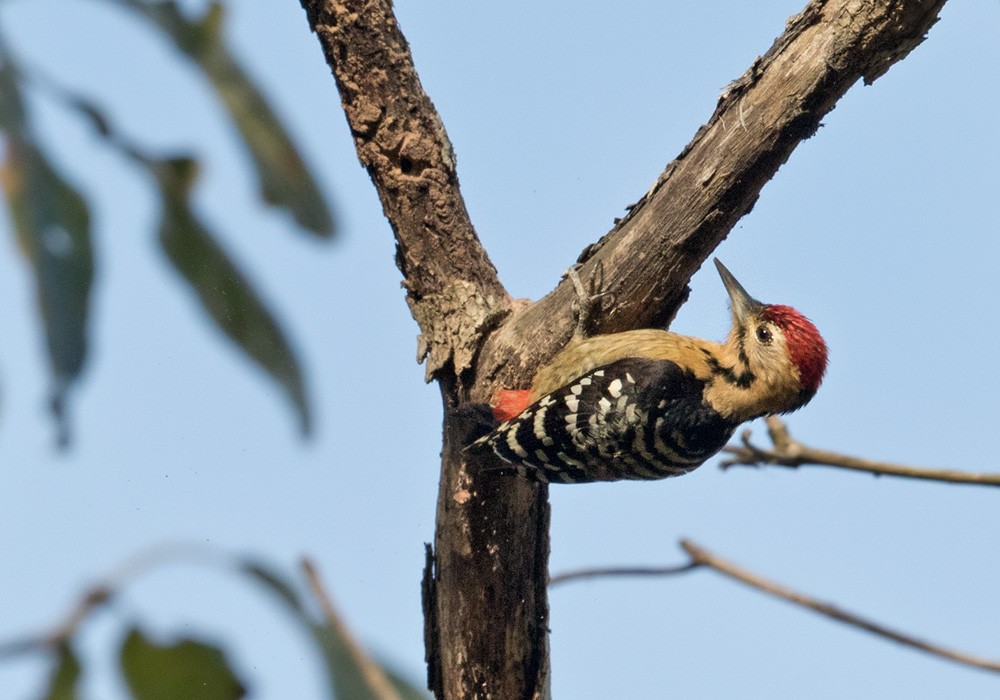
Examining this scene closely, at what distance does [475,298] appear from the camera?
427 centimetres

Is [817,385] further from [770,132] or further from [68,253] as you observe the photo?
[68,253]

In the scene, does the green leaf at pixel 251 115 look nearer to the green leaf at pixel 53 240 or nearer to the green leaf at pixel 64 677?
the green leaf at pixel 53 240

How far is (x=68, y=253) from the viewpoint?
2.60 ft

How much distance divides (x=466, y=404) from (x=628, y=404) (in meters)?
0.72

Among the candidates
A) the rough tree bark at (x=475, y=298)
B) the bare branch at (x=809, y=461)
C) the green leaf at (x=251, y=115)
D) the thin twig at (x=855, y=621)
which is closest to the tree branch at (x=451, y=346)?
the rough tree bark at (x=475, y=298)

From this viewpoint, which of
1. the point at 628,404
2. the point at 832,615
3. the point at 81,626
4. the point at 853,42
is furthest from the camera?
the point at 628,404

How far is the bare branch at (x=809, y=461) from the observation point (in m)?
2.39

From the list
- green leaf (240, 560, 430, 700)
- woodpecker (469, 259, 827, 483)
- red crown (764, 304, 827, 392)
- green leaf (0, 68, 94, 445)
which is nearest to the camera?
green leaf (0, 68, 94, 445)

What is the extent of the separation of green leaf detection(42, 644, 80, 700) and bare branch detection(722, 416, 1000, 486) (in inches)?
82.3

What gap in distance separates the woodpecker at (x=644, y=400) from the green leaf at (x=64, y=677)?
3.23 m

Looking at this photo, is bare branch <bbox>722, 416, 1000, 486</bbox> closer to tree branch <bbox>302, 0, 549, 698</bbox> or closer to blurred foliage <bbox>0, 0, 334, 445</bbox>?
tree branch <bbox>302, 0, 549, 698</bbox>

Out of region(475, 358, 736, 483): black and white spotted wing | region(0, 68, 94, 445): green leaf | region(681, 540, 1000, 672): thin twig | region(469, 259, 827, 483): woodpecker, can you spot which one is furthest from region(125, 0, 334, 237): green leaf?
region(475, 358, 736, 483): black and white spotted wing

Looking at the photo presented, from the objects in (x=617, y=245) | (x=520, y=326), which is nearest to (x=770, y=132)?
(x=617, y=245)

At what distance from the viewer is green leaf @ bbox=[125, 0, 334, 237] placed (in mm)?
932
